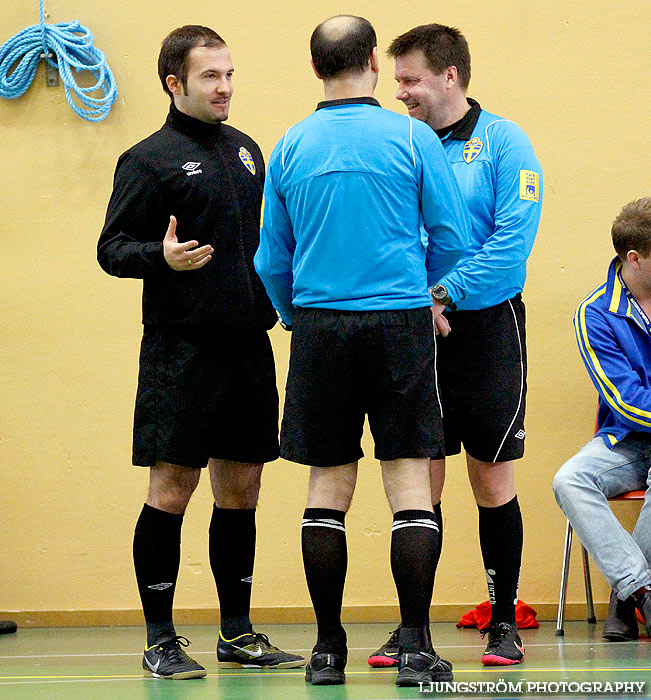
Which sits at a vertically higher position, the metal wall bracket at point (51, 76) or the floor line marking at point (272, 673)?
the metal wall bracket at point (51, 76)

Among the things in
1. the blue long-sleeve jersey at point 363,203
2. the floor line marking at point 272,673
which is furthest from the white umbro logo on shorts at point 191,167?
the floor line marking at point 272,673

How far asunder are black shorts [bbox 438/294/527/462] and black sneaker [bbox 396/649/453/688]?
0.66 meters

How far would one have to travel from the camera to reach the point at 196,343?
2650 millimetres

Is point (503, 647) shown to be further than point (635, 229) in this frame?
No

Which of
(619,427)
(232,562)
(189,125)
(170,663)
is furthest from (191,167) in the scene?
(619,427)

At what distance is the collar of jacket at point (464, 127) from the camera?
2.78 m

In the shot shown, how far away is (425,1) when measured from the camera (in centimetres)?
387

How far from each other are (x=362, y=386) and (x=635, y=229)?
A: 1.38 metres

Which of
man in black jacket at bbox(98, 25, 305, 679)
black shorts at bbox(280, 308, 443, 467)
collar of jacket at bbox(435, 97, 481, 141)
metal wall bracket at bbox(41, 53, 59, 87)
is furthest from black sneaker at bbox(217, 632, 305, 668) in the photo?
metal wall bracket at bbox(41, 53, 59, 87)

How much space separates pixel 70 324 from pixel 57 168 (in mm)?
632

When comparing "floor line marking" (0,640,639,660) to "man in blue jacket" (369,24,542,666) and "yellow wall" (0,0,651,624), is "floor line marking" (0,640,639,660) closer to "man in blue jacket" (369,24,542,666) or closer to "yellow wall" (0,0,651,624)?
"man in blue jacket" (369,24,542,666)

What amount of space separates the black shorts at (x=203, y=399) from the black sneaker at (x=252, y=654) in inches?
20.4

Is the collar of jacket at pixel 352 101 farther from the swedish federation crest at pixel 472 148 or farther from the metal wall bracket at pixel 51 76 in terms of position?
the metal wall bracket at pixel 51 76

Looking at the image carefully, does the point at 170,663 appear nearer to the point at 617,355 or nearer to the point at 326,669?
the point at 326,669
